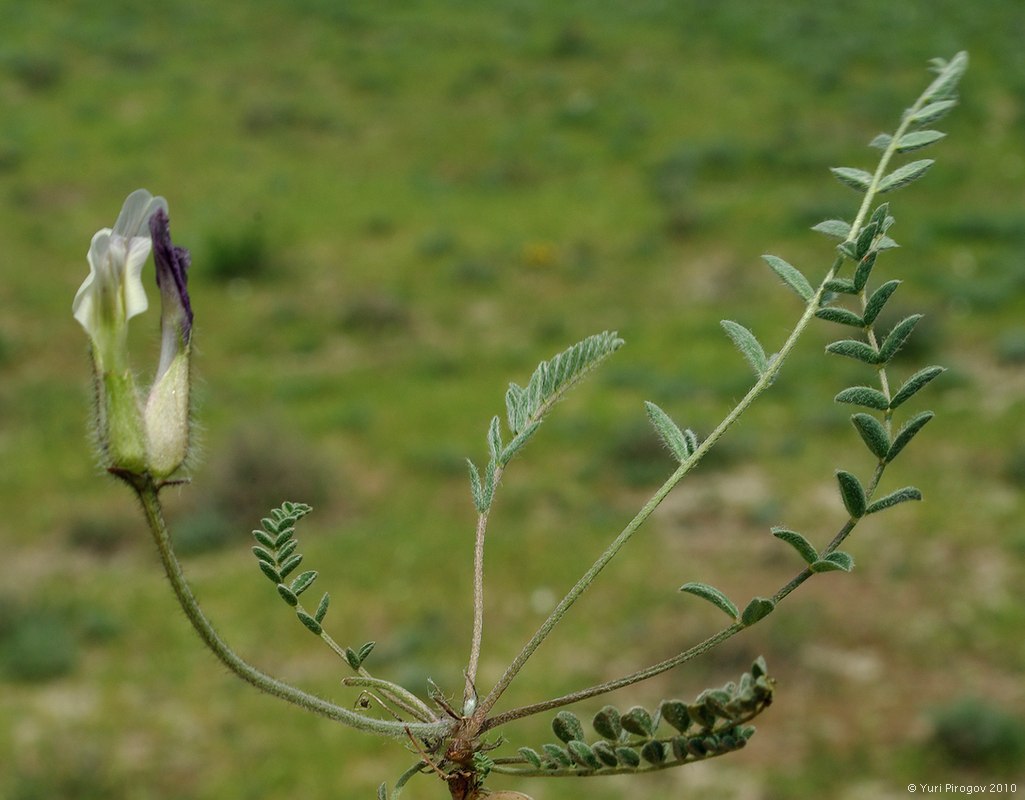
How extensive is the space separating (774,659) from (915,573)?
2.98 ft

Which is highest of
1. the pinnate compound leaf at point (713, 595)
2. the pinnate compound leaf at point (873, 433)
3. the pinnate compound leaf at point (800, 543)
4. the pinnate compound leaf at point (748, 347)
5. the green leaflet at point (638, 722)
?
the pinnate compound leaf at point (748, 347)

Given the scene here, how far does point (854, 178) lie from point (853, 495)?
0.20 metres

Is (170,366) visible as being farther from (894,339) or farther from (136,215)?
(894,339)

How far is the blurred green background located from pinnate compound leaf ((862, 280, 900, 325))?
59 cm

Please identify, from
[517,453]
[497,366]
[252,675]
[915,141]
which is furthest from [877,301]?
[497,366]

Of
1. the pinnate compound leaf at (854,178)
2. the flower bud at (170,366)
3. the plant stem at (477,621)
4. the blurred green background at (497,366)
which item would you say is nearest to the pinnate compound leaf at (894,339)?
the pinnate compound leaf at (854,178)

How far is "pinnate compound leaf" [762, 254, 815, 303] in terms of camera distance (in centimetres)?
67

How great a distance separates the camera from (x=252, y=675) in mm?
542

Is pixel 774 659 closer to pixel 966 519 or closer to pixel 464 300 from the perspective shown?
pixel 966 519

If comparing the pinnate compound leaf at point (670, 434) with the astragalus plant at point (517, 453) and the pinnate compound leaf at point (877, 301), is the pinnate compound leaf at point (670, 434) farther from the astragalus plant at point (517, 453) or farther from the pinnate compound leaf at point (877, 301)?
the pinnate compound leaf at point (877, 301)

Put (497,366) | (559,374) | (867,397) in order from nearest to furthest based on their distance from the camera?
(867,397), (559,374), (497,366)

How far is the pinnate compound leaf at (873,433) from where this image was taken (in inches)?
24.3

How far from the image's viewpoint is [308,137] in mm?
10555

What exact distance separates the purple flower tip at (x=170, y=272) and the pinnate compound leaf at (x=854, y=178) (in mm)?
401
